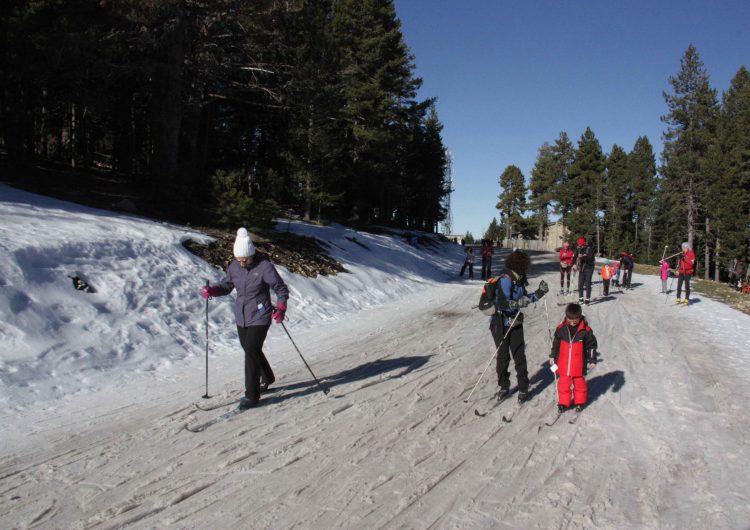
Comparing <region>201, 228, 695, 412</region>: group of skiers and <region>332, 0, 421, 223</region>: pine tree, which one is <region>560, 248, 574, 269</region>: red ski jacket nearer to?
<region>201, 228, 695, 412</region>: group of skiers

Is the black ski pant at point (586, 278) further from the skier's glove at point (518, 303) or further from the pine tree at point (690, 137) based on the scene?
the pine tree at point (690, 137)

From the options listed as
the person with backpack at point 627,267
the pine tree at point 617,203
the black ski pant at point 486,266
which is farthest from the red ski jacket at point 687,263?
the pine tree at point 617,203

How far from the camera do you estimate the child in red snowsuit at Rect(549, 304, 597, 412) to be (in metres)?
5.68

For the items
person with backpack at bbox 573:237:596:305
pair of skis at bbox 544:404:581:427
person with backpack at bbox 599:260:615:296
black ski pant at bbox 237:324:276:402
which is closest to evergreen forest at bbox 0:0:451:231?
black ski pant at bbox 237:324:276:402

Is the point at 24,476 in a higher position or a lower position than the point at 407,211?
lower

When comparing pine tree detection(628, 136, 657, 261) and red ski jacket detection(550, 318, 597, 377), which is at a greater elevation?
pine tree detection(628, 136, 657, 261)

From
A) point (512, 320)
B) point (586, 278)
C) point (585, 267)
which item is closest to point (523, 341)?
point (512, 320)

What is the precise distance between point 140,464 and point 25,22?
13.2m

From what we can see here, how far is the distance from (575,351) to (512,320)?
2.68 ft

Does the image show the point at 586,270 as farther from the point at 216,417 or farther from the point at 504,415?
the point at 216,417

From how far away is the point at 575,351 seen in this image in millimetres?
5715

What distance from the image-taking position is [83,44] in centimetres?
1252

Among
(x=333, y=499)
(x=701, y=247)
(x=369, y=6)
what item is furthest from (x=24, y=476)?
(x=701, y=247)

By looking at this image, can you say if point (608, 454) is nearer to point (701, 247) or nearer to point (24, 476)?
point (24, 476)
